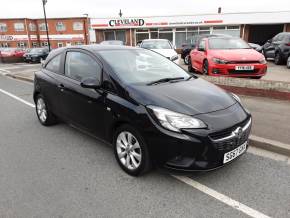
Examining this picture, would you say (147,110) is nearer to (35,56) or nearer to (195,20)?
(35,56)

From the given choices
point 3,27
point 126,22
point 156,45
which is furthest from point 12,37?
point 156,45

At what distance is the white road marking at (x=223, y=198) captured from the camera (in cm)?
270

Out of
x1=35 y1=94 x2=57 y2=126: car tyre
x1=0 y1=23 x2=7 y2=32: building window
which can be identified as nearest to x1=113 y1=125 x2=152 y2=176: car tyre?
x1=35 y1=94 x2=57 y2=126: car tyre

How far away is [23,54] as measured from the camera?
1027 inches

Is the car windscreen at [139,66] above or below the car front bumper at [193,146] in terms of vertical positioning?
above

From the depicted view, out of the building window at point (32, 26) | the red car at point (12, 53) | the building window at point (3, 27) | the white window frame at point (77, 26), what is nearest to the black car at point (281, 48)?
the red car at point (12, 53)

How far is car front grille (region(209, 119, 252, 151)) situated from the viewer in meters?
2.95

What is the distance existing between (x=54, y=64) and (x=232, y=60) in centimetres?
528

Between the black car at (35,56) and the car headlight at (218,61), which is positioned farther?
the black car at (35,56)

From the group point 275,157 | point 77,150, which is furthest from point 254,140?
point 77,150

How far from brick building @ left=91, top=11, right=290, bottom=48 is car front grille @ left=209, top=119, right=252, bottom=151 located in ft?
88.6

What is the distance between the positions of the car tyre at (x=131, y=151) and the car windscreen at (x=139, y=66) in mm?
696

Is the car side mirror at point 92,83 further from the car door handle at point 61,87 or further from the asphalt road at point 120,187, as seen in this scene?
the asphalt road at point 120,187

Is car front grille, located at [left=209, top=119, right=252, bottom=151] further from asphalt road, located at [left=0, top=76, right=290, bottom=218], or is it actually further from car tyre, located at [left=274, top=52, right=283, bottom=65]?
car tyre, located at [left=274, top=52, right=283, bottom=65]
